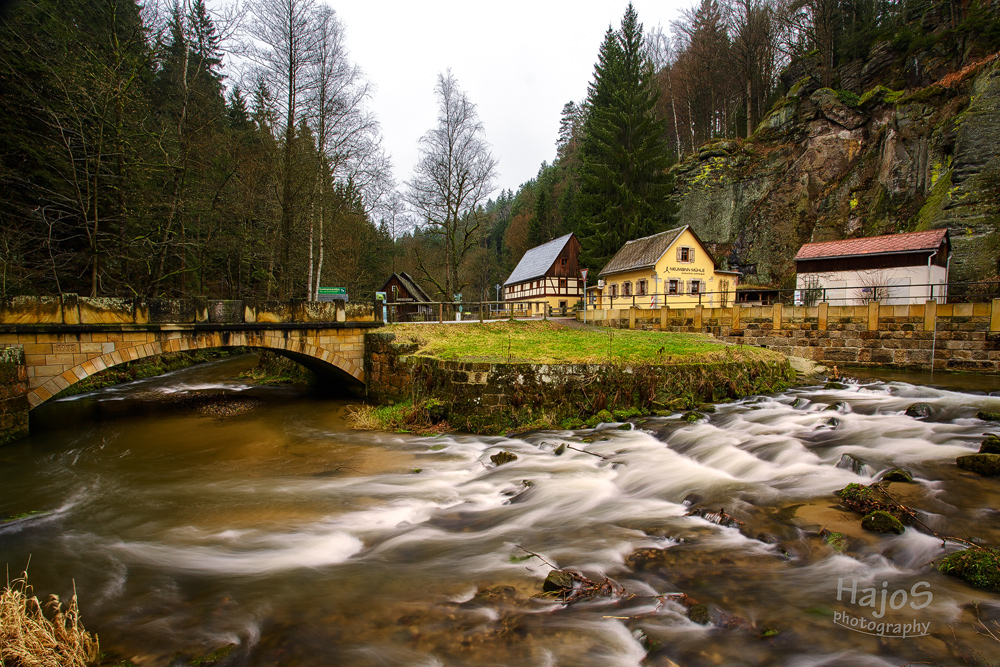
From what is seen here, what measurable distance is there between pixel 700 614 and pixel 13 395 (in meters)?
14.3

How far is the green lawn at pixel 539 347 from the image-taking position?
1102 centimetres

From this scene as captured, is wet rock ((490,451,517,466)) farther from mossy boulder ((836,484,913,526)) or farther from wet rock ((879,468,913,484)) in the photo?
wet rock ((879,468,913,484))

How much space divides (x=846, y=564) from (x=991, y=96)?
3489cm

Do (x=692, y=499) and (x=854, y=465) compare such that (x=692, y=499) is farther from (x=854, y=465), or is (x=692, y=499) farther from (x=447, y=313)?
(x=447, y=313)

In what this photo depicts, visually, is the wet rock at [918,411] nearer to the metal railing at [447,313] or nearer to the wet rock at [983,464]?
the wet rock at [983,464]

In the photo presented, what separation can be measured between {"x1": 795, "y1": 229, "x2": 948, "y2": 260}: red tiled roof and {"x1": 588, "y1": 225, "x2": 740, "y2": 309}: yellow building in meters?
5.85

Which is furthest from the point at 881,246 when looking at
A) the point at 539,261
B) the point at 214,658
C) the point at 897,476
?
the point at 214,658

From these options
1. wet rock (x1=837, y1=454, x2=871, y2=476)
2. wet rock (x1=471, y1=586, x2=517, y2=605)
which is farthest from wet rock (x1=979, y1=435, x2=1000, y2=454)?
wet rock (x1=471, y1=586, x2=517, y2=605)

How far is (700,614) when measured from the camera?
3.79 meters

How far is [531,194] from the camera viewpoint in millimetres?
76562

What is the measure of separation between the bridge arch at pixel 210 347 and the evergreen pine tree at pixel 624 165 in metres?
30.6

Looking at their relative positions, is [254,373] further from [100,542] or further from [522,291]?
Answer: [522,291]

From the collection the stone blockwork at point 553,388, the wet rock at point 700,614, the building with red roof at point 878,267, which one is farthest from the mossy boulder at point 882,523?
the building with red roof at point 878,267

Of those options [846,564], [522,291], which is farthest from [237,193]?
[522,291]
